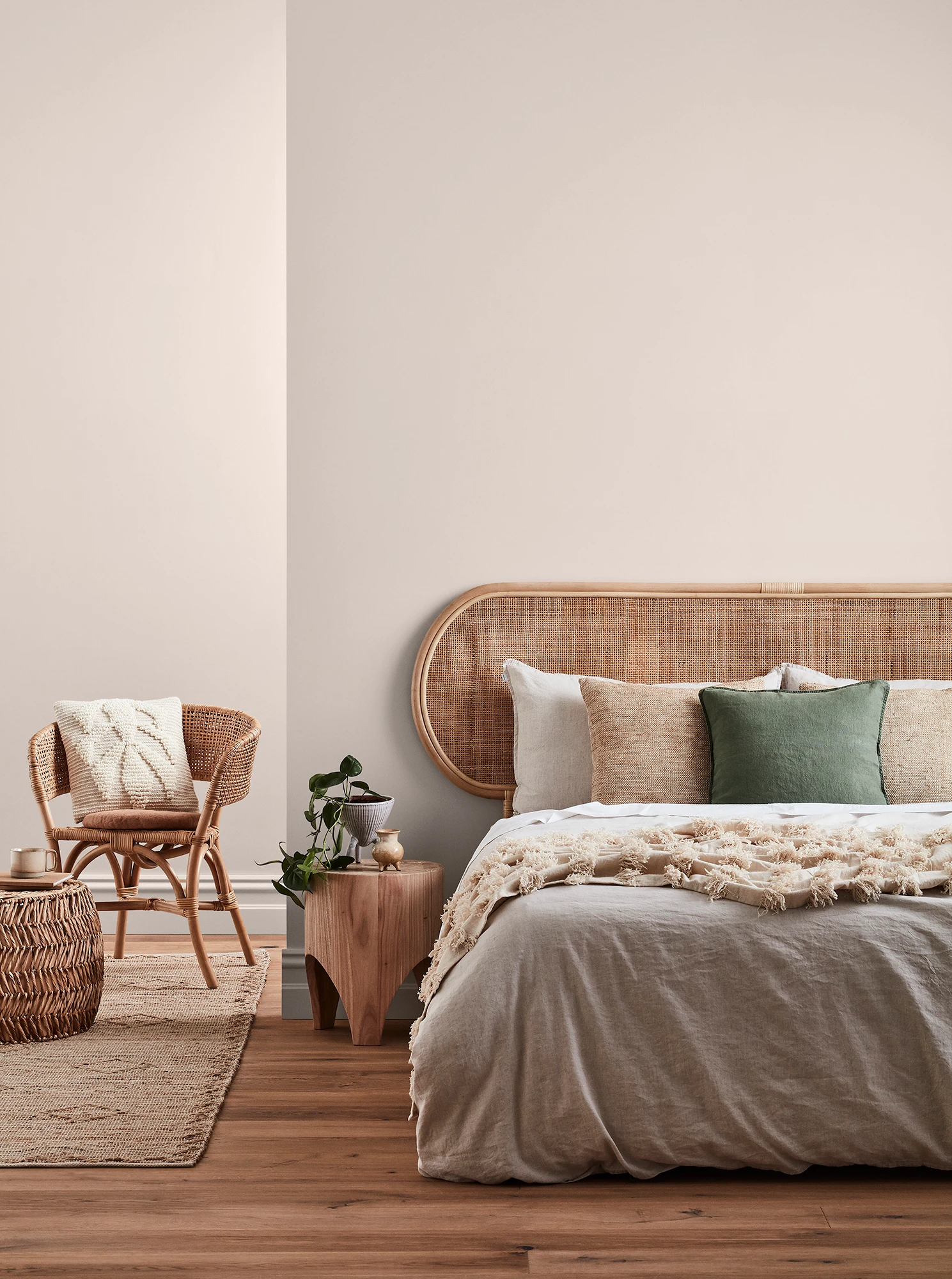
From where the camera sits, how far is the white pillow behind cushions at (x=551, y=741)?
3.12 metres

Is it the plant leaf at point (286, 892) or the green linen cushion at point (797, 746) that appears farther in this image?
the plant leaf at point (286, 892)

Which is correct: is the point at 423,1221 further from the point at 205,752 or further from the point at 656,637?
the point at 205,752

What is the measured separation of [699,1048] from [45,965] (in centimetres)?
169

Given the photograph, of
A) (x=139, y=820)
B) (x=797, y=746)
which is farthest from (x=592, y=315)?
(x=139, y=820)

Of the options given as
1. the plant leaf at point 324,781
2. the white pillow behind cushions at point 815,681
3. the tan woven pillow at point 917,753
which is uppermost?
the white pillow behind cushions at point 815,681

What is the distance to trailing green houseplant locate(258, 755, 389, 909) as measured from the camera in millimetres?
2930

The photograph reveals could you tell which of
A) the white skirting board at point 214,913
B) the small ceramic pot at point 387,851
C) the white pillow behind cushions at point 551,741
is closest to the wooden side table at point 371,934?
the small ceramic pot at point 387,851

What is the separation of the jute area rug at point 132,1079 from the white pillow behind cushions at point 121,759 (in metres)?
0.56

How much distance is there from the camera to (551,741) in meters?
3.15

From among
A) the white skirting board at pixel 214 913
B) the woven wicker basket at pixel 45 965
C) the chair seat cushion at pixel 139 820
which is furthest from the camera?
the white skirting board at pixel 214 913

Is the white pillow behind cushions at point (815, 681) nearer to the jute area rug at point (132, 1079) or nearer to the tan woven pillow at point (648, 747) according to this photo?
the tan woven pillow at point (648, 747)

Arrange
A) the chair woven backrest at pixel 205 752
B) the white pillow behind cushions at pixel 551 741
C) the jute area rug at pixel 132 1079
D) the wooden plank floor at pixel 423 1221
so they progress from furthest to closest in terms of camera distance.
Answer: the chair woven backrest at pixel 205 752 < the white pillow behind cushions at pixel 551 741 < the jute area rug at pixel 132 1079 < the wooden plank floor at pixel 423 1221

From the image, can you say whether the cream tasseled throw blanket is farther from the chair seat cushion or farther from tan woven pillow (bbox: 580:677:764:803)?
the chair seat cushion

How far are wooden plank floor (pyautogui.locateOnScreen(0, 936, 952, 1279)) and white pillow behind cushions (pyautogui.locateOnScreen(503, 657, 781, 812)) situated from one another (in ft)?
3.76
